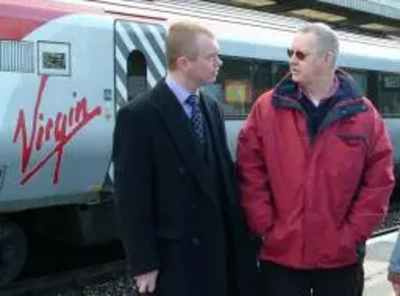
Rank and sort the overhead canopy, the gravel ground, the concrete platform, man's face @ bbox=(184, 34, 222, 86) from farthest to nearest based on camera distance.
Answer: the overhead canopy < the gravel ground < the concrete platform < man's face @ bbox=(184, 34, 222, 86)

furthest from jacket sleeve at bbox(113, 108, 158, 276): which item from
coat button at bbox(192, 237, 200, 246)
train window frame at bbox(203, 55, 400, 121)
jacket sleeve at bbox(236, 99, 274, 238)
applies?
train window frame at bbox(203, 55, 400, 121)

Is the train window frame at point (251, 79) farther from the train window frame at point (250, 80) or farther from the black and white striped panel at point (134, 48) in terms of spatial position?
the black and white striped panel at point (134, 48)

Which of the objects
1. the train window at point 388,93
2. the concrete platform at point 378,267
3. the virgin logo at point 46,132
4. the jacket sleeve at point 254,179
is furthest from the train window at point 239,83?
the jacket sleeve at point 254,179

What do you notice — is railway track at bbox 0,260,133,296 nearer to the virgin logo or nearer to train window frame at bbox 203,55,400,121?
the virgin logo

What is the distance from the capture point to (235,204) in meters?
3.21

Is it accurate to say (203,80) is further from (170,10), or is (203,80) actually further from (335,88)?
(170,10)

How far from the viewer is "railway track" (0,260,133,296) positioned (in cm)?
671

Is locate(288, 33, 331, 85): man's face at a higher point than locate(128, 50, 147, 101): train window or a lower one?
higher

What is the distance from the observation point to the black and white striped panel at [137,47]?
7.39m

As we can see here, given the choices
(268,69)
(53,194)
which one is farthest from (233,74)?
(53,194)

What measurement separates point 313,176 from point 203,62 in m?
0.60

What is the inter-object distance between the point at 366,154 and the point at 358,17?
23867 mm

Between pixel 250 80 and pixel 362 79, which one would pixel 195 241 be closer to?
pixel 250 80

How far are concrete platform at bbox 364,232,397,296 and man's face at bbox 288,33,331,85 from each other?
98.4 inches
